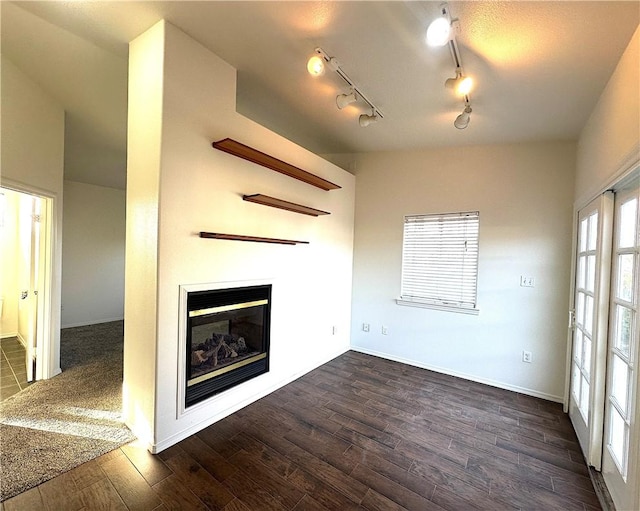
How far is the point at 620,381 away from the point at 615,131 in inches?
62.6

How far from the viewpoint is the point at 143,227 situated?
2.03 m

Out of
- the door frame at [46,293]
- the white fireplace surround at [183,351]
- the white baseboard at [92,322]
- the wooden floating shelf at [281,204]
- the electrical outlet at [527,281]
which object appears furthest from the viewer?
the white baseboard at [92,322]

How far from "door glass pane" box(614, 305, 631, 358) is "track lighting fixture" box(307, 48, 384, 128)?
238cm

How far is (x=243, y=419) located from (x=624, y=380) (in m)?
2.67

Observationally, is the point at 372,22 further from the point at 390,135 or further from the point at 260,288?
the point at 260,288

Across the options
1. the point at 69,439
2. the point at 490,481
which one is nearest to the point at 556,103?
the point at 490,481

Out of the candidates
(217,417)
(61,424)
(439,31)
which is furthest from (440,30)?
(61,424)

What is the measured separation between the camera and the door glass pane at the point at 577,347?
8.19 feet

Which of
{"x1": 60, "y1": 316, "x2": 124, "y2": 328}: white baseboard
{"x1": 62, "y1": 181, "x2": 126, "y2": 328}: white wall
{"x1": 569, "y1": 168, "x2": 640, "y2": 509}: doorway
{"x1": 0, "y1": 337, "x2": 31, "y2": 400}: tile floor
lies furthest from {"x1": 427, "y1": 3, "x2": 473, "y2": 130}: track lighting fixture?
{"x1": 60, "y1": 316, "x2": 124, "y2": 328}: white baseboard

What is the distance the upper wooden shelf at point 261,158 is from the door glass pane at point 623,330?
2.62 meters

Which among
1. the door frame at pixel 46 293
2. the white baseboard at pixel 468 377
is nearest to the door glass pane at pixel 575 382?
the white baseboard at pixel 468 377

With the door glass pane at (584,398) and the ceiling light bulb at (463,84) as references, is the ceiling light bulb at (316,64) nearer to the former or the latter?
the ceiling light bulb at (463,84)

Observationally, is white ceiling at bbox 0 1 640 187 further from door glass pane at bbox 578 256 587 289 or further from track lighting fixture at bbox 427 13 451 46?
door glass pane at bbox 578 256 587 289

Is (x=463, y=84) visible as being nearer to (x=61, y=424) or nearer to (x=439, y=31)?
(x=439, y=31)
